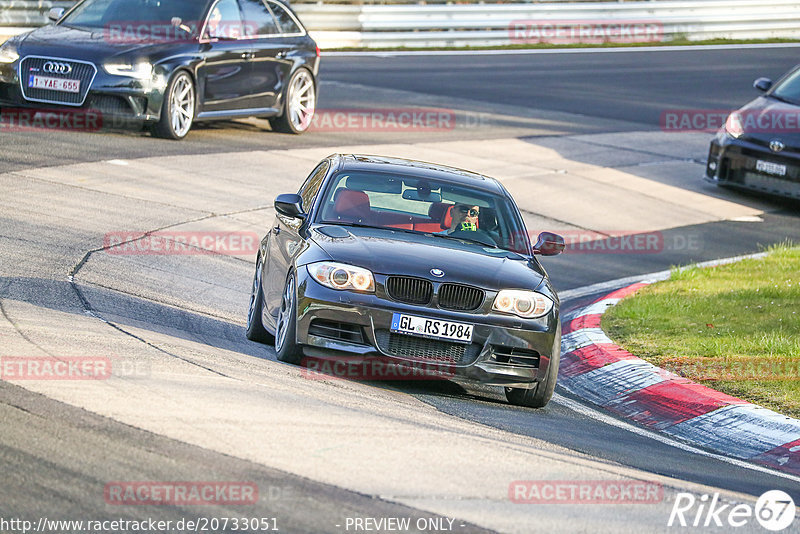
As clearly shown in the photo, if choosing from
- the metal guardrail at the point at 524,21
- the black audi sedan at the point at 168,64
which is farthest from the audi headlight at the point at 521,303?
the metal guardrail at the point at 524,21

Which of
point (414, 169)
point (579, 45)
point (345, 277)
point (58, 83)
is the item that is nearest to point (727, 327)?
point (414, 169)

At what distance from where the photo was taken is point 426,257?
830 centimetres

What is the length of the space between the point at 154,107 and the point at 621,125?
380 inches

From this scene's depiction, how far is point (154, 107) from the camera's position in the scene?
16125 mm

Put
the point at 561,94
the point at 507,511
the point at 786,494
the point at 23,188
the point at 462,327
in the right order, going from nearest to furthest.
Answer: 1. the point at 507,511
2. the point at 786,494
3. the point at 462,327
4. the point at 23,188
5. the point at 561,94

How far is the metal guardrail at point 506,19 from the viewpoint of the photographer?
29828 mm

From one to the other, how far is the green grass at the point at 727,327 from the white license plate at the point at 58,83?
23.6ft

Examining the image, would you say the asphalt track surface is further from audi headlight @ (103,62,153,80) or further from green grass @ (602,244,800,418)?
green grass @ (602,244,800,418)

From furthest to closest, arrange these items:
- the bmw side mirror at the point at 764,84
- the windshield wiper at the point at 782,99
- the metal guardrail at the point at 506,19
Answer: the metal guardrail at the point at 506,19 → the bmw side mirror at the point at 764,84 → the windshield wiper at the point at 782,99

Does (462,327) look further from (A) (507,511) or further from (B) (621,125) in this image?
(B) (621,125)

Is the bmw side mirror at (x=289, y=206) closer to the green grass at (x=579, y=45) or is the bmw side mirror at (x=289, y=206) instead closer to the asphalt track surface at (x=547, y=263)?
the asphalt track surface at (x=547, y=263)

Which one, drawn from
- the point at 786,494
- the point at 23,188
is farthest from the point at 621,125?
the point at 786,494

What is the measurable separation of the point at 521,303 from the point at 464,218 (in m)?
1.19

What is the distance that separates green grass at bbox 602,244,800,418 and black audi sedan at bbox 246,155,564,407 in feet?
4.89
